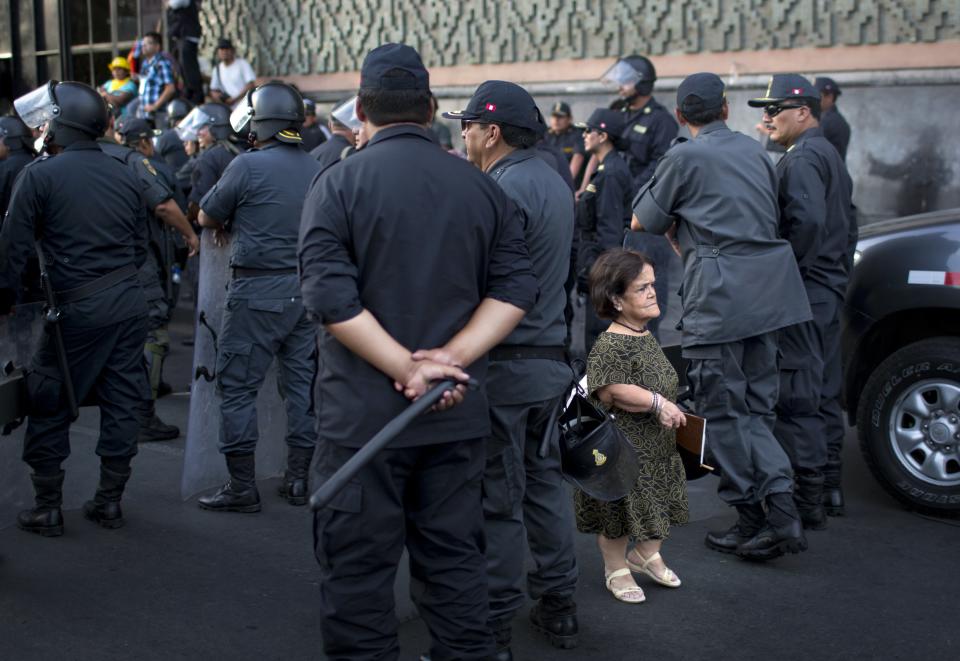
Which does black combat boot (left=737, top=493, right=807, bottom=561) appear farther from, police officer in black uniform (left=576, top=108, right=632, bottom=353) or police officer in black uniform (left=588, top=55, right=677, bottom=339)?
police officer in black uniform (left=588, top=55, right=677, bottom=339)

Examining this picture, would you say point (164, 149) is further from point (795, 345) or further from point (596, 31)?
point (795, 345)

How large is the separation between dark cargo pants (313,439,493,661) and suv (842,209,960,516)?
297cm

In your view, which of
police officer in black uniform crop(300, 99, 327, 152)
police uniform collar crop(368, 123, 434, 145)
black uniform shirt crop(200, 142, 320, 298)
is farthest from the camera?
police officer in black uniform crop(300, 99, 327, 152)

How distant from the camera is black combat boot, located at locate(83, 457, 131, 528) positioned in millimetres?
5730

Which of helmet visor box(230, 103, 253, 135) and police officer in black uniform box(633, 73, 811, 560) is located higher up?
helmet visor box(230, 103, 253, 135)

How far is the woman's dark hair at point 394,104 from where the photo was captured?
354cm

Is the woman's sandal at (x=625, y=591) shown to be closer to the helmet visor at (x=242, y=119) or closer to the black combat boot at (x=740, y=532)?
the black combat boot at (x=740, y=532)

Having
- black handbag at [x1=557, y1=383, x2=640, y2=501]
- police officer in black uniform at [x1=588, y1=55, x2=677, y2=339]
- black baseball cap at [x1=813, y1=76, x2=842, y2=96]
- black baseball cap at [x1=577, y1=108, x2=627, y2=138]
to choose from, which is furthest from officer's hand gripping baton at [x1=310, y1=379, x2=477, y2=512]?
black baseball cap at [x1=813, y1=76, x2=842, y2=96]

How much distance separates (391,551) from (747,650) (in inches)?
61.3

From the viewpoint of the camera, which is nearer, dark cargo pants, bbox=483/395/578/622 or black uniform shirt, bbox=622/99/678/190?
dark cargo pants, bbox=483/395/578/622

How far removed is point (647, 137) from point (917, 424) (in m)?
4.00

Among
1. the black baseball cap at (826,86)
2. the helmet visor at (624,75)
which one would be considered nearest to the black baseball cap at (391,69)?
the helmet visor at (624,75)

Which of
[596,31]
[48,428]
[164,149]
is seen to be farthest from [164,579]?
[596,31]

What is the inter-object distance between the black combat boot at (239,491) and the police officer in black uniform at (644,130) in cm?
395
